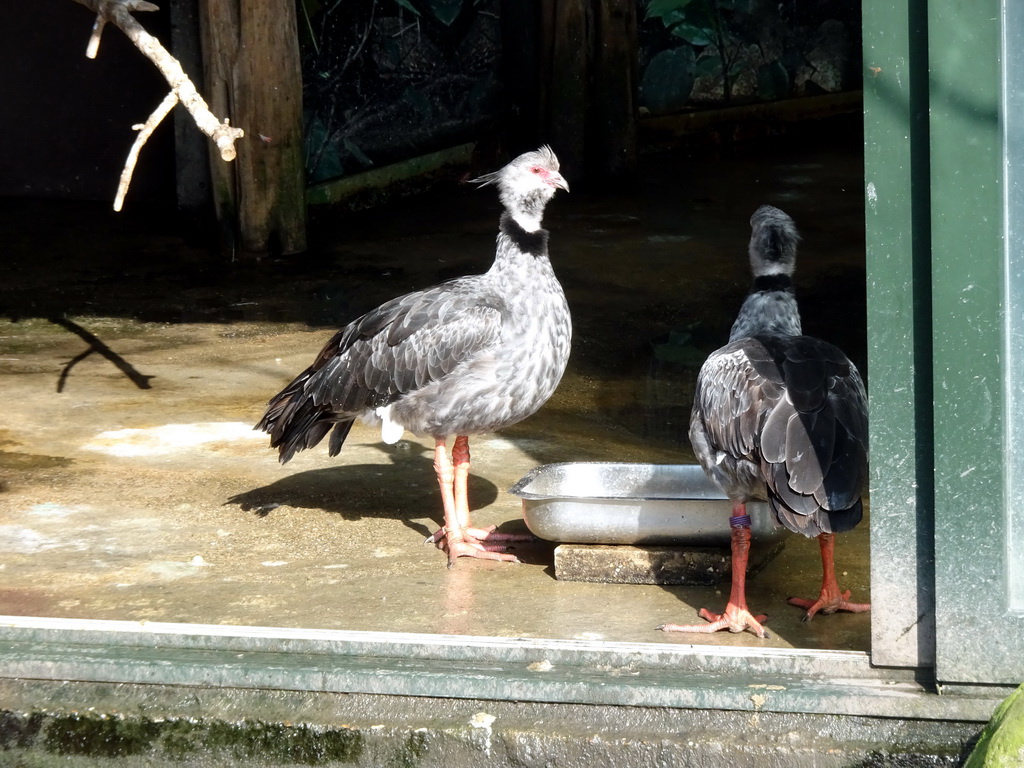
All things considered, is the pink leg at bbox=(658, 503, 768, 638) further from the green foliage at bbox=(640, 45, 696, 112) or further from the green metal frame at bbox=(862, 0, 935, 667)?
the green foliage at bbox=(640, 45, 696, 112)

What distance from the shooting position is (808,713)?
141 inches

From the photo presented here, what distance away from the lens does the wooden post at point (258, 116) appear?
360 inches

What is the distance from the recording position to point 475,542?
16.6 feet

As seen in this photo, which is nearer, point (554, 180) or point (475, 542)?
point (475, 542)

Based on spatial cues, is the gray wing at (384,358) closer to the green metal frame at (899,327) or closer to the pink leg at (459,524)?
the pink leg at (459,524)

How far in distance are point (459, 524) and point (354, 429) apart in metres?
1.63

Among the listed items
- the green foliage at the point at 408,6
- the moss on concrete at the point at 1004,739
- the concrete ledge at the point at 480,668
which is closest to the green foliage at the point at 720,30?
the green foliage at the point at 408,6

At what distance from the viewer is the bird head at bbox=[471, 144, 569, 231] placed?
5.20 meters

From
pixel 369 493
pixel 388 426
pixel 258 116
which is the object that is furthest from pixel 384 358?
pixel 258 116

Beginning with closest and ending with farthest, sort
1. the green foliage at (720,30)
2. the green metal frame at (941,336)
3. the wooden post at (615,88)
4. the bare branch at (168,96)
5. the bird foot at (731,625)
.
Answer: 1. the green metal frame at (941,336)
2. the bare branch at (168,96)
3. the bird foot at (731,625)
4. the wooden post at (615,88)
5. the green foliage at (720,30)

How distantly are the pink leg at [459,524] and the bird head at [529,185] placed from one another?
0.84m

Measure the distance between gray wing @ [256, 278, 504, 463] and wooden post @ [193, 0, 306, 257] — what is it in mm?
4058

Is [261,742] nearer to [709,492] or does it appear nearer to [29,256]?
[709,492]

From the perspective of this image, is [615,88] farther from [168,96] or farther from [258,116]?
[168,96]
